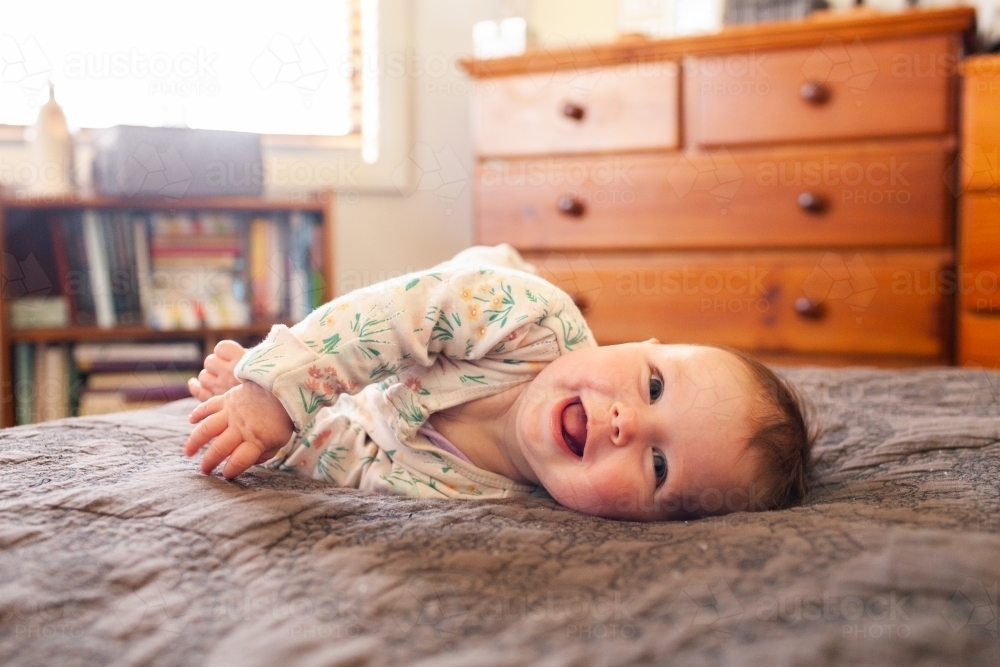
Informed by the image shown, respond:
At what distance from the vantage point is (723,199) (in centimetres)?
190

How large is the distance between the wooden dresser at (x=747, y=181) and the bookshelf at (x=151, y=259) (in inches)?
20.6

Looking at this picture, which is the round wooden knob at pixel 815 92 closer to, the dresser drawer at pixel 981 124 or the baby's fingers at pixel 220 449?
the dresser drawer at pixel 981 124

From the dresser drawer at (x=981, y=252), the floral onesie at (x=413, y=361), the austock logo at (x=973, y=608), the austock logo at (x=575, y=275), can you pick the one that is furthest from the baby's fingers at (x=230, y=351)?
the dresser drawer at (x=981, y=252)


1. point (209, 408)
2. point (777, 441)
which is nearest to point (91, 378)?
point (209, 408)

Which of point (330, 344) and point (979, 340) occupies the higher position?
point (330, 344)

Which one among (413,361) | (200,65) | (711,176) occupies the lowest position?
(413,361)

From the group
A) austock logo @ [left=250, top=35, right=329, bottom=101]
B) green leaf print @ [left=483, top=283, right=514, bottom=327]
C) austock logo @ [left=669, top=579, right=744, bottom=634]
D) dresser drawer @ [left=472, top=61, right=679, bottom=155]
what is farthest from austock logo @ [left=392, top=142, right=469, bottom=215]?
austock logo @ [left=669, top=579, right=744, bottom=634]

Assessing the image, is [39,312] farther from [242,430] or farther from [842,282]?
[842,282]

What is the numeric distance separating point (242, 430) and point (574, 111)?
4.79 feet

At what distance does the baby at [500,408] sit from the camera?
747 millimetres

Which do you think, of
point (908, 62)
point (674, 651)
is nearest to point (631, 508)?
point (674, 651)

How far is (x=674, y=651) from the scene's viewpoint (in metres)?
0.43

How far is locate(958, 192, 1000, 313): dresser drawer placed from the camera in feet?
5.56

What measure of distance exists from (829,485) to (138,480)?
63 centimetres
